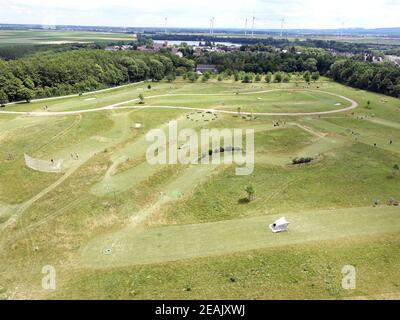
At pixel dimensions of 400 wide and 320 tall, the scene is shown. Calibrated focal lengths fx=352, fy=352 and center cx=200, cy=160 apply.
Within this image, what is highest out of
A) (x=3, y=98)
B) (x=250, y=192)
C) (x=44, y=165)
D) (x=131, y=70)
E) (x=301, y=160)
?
(x=131, y=70)

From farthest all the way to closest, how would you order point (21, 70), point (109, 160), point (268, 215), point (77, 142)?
point (21, 70) < point (77, 142) < point (109, 160) < point (268, 215)

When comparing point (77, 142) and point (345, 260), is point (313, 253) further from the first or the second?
point (77, 142)

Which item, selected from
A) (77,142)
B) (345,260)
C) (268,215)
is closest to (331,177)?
(268,215)

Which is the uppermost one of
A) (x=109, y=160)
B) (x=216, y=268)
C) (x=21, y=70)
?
(x=21, y=70)

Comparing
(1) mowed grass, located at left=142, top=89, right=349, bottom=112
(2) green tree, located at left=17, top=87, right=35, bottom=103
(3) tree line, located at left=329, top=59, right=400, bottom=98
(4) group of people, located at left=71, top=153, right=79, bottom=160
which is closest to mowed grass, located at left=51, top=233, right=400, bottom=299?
(4) group of people, located at left=71, top=153, right=79, bottom=160

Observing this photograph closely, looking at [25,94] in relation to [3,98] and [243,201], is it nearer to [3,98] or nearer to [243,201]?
[3,98]

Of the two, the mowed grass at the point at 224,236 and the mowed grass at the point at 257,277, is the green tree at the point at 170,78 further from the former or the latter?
the mowed grass at the point at 257,277

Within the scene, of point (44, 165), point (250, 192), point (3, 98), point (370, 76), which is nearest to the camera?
point (250, 192)

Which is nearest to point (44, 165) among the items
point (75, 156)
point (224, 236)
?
point (75, 156)

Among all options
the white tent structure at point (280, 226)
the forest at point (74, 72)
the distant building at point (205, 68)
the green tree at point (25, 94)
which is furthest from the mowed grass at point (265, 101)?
the distant building at point (205, 68)
